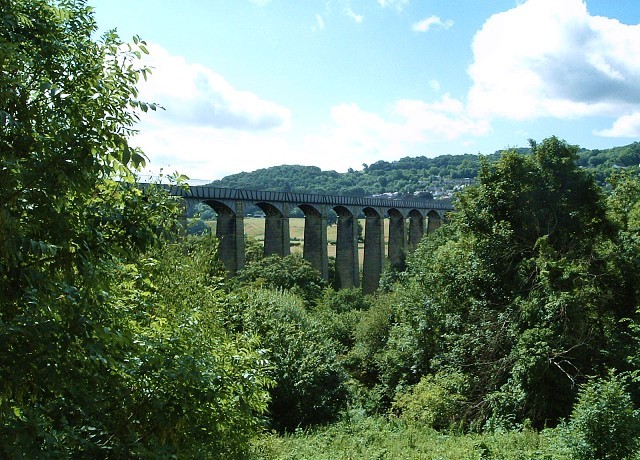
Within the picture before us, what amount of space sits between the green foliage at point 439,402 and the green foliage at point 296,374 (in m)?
3.20

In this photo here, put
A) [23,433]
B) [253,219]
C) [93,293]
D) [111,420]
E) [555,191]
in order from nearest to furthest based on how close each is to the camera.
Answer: [23,433] → [93,293] → [111,420] → [555,191] → [253,219]

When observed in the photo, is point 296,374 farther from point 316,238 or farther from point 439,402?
point 316,238

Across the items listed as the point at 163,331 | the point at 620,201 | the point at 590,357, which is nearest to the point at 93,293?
the point at 163,331

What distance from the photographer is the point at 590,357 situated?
16.4 metres

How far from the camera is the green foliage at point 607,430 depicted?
11.1m

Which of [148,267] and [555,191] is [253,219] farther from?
[148,267]

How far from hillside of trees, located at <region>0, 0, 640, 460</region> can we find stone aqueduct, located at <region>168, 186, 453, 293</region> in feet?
42.7

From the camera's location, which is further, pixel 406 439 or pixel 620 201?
pixel 620 201

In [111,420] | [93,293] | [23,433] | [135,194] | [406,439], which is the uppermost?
[135,194]

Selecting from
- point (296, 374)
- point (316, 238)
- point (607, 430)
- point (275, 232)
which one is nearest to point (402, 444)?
point (607, 430)

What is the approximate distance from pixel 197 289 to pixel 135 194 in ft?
29.6

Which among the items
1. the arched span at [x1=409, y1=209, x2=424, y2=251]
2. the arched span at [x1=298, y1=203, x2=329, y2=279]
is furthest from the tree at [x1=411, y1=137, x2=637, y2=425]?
the arched span at [x1=409, y1=209, x2=424, y2=251]

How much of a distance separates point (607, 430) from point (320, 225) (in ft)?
140

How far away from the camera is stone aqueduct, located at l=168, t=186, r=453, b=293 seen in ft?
137
